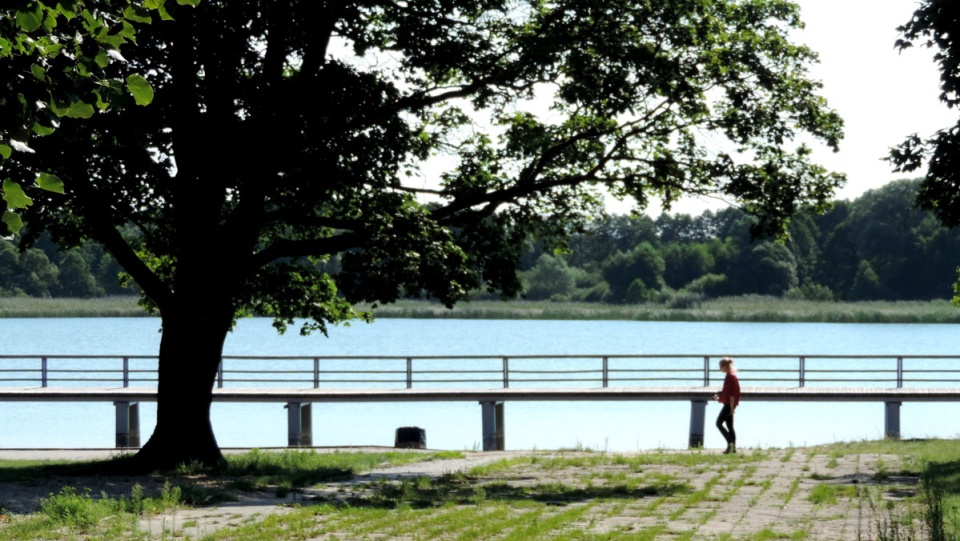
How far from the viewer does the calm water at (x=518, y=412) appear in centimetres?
3669

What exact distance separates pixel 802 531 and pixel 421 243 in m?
7.52

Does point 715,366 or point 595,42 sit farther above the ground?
point 595,42

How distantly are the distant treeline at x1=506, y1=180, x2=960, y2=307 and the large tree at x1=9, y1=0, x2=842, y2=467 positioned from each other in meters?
69.2

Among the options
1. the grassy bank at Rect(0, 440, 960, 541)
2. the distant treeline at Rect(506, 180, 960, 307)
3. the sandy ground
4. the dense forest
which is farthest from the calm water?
the distant treeline at Rect(506, 180, 960, 307)

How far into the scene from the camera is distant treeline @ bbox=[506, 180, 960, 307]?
9394 centimetres

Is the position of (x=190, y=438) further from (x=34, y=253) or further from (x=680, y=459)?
(x=34, y=253)

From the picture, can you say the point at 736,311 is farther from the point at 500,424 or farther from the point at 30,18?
the point at 30,18

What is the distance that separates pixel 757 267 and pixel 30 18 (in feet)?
306

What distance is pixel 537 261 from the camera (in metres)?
106

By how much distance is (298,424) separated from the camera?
29484mm

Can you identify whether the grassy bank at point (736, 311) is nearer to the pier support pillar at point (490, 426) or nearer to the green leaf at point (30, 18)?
the pier support pillar at point (490, 426)

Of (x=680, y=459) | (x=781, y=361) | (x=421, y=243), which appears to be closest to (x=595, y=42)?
(x=421, y=243)

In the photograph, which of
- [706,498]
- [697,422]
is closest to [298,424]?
[697,422]

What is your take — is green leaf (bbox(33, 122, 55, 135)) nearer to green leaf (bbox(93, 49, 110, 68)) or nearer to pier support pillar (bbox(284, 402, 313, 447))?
green leaf (bbox(93, 49, 110, 68))
